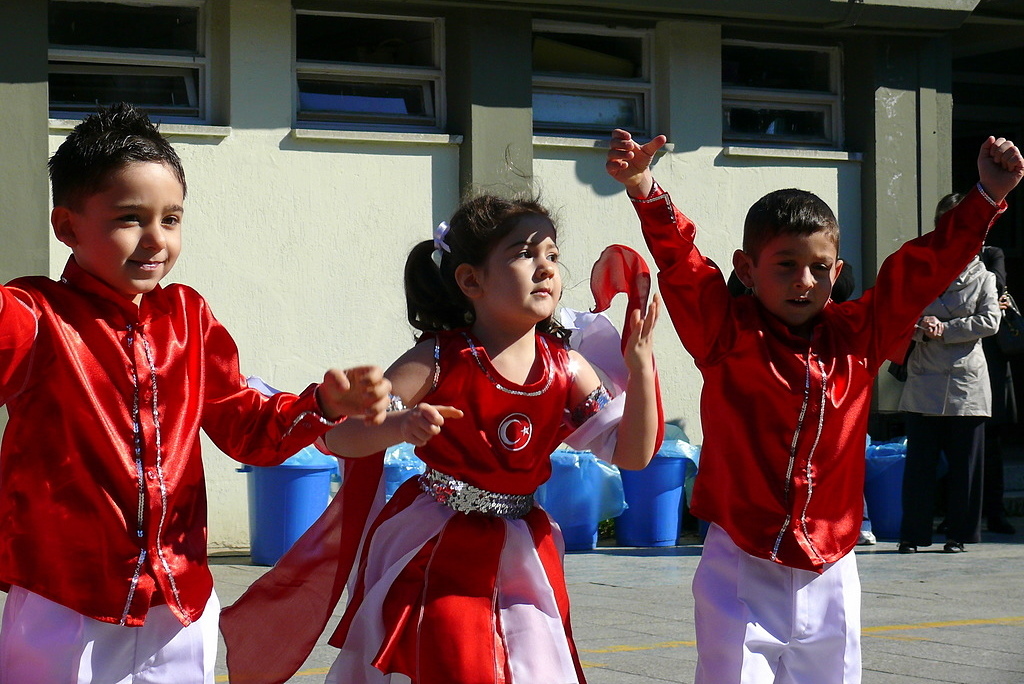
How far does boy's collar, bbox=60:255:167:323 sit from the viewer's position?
9.96ft

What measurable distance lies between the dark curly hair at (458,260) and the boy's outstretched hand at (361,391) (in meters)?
0.78

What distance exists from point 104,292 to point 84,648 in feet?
2.36

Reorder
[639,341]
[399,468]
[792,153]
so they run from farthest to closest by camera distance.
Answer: [792,153]
[399,468]
[639,341]

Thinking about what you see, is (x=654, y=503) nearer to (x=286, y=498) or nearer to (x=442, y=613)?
(x=286, y=498)

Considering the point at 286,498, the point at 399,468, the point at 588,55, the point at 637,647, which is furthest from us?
the point at 588,55

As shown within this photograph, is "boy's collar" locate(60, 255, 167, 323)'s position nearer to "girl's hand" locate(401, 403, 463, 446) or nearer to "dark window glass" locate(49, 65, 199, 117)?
"girl's hand" locate(401, 403, 463, 446)

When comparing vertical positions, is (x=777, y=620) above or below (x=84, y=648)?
below

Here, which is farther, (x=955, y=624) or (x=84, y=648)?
(x=955, y=624)

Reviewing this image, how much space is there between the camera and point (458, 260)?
3852 millimetres

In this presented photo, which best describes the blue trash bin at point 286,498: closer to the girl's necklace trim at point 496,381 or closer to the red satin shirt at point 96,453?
the girl's necklace trim at point 496,381

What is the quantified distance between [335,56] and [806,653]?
247 inches

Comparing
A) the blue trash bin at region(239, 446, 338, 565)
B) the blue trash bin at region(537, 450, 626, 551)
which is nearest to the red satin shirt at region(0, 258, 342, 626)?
the blue trash bin at region(239, 446, 338, 565)

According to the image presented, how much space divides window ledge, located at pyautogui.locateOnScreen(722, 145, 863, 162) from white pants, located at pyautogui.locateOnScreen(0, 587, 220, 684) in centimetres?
751

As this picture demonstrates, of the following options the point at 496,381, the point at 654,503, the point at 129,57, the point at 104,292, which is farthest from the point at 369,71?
the point at 104,292
